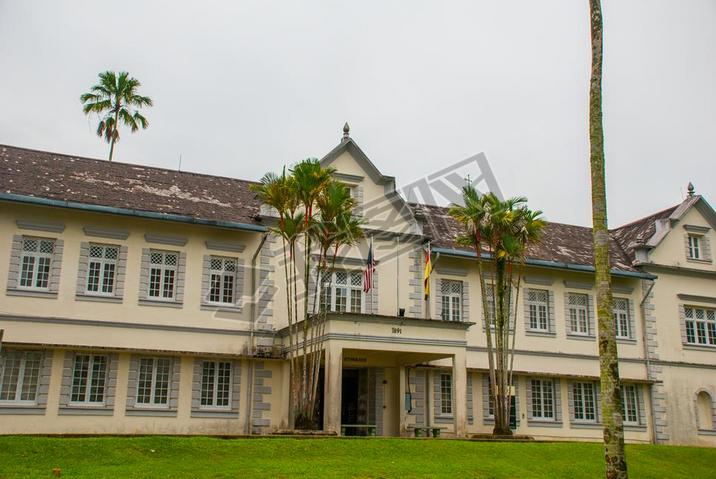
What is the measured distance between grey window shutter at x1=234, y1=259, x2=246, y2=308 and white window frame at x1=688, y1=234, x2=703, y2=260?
1927 cm

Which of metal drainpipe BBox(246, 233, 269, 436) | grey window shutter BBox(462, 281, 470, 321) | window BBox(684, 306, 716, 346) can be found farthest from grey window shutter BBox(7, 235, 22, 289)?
window BBox(684, 306, 716, 346)

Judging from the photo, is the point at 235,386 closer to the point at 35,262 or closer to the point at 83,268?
the point at 83,268

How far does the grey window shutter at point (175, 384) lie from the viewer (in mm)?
24141

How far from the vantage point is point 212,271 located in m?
25.6

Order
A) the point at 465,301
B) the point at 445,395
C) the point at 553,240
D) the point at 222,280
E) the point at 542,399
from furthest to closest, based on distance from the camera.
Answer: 1. the point at 553,240
2. the point at 542,399
3. the point at 465,301
4. the point at 445,395
5. the point at 222,280

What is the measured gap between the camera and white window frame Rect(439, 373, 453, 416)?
27.4 metres

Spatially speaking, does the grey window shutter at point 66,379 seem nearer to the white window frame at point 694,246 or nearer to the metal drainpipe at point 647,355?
the metal drainpipe at point 647,355

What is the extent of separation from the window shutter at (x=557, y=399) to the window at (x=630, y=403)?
2905 mm

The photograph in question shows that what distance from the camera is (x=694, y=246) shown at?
33.5 metres

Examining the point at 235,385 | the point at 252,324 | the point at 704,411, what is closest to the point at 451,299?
the point at 252,324

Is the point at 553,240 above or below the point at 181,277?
above

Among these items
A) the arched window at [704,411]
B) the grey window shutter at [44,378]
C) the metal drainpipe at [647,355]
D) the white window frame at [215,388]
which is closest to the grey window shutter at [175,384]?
the white window frame at [215,388]

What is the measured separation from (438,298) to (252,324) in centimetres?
703

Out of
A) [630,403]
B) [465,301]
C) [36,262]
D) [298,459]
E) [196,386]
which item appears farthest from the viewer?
[630,403]
